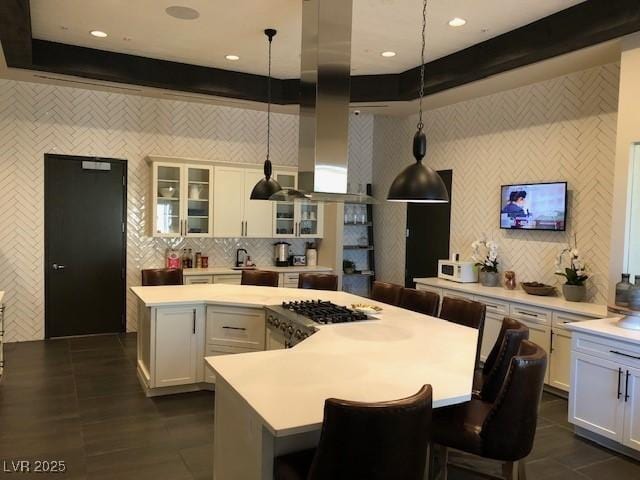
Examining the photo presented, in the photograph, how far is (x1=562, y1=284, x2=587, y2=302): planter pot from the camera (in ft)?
15.1

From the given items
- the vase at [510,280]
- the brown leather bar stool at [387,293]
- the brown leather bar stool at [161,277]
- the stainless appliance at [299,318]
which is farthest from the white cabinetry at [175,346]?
the vase at [510,280]

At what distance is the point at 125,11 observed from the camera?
4.38m

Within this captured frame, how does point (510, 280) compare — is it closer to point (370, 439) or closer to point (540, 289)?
point (540, 289)

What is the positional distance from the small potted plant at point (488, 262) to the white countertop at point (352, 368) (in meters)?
2.15

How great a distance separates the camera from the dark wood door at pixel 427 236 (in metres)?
6.66

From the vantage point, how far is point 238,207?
6.75m

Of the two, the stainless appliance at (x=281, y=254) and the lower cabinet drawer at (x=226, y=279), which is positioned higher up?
the stainless appliance at (x=281, y=254)

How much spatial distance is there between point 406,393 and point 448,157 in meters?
4.94

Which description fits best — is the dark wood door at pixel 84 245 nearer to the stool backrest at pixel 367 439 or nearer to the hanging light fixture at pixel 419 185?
the hanging light fixture at pixel 419 185

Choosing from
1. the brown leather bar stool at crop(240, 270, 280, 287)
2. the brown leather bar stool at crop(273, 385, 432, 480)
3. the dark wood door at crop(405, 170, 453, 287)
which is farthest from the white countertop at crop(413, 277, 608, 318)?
the brown leather bar stool at crop(273, 385, 432, 480)

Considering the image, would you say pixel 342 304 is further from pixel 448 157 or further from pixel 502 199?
pixel 448 157

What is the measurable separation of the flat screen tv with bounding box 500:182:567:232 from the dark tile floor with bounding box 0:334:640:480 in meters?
1.76

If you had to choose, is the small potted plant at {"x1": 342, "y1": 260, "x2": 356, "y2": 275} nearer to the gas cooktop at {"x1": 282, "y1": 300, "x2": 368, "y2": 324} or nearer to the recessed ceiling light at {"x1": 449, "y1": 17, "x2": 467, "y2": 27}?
the gas cooktop at {"x1": 282, "y1": 300, "x2": 368, "y2": 324}

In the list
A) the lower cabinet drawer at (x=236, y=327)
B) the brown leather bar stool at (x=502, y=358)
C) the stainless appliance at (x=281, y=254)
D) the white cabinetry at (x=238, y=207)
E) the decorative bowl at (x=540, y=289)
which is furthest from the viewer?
the stainless appliance at (x=281, y=254)
